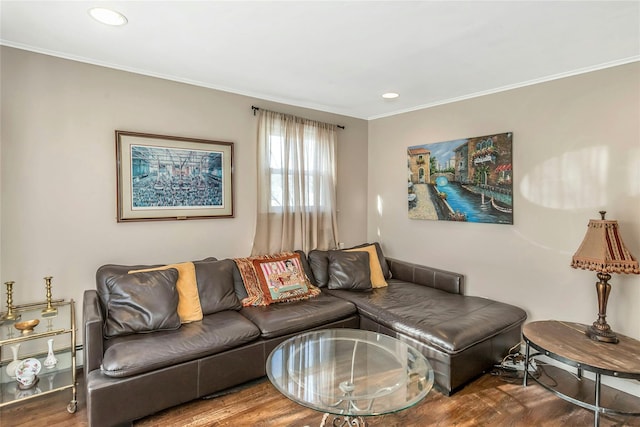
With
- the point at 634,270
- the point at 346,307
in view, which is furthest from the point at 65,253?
the point at 634,270

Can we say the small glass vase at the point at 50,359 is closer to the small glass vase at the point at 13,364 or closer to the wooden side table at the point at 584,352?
the small glass vase at the point at 13,364

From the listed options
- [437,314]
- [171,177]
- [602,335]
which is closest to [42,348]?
[171,177]

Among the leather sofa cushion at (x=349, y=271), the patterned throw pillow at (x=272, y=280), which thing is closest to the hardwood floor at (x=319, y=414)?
the patterned throw pillow at (x=272, y=280)

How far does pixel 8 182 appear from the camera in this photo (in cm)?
234

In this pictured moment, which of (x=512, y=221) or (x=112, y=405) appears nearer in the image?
(x=112, y=405)

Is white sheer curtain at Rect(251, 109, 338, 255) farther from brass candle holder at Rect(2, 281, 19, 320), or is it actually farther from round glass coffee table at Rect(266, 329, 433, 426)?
brass candle holder at Rect(2, 281, 19, 320)

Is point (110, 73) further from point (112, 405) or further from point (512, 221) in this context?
point (512, 221)

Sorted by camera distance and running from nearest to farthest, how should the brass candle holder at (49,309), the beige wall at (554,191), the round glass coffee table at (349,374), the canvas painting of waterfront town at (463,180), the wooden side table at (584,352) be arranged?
the round glass coffee table at (349,374)
the wooden side table at (584,352)
the brass candle holder at (49,309)
the beige wall at (554,191)
the canvas painting of waterfront town at (463,180)

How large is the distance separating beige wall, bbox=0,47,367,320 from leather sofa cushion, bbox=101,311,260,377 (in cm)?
80

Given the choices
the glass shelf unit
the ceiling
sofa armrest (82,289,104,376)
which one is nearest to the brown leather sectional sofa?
sofa armrest (82,289,104,376)

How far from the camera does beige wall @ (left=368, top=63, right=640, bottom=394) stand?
97.7 inches

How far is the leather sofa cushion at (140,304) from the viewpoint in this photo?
2307 millimetres

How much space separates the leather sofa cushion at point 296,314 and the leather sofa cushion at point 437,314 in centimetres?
22

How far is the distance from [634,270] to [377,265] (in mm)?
2089
